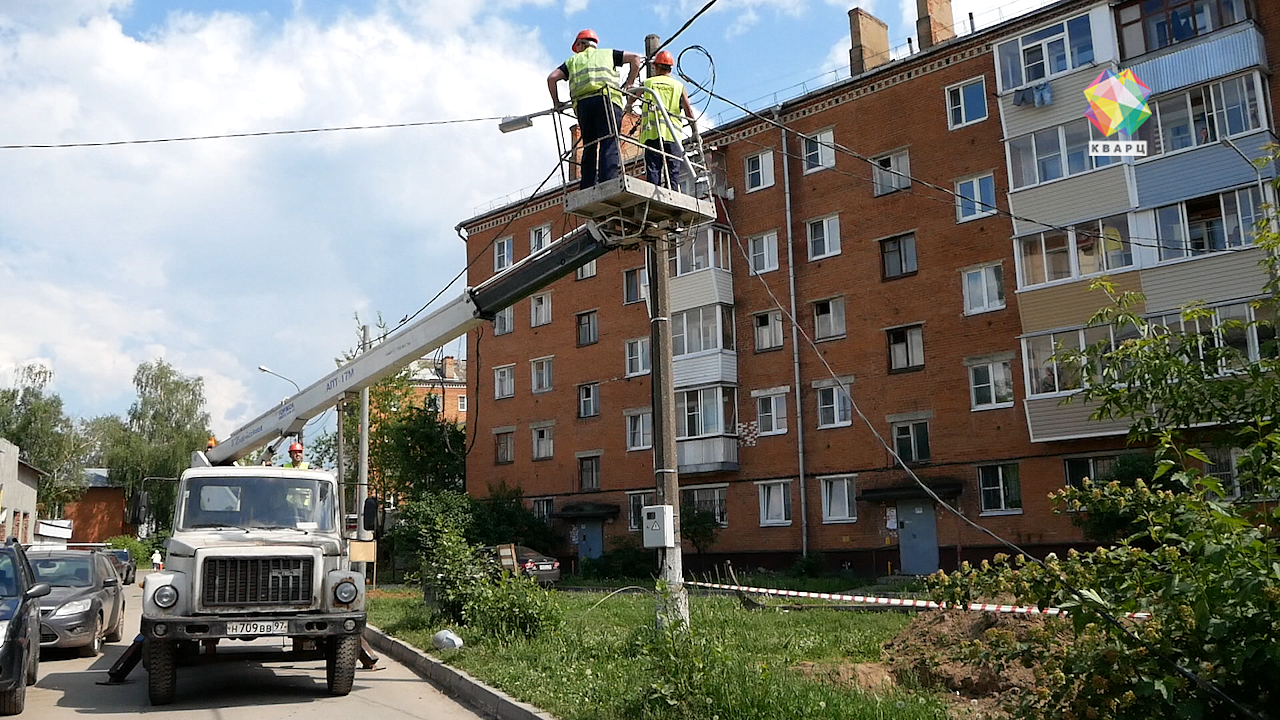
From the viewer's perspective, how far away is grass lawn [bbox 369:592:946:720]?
7160 millimetres

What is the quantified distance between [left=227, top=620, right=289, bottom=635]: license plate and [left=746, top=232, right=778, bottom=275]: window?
25645 mm

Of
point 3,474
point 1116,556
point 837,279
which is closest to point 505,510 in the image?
point 837,279

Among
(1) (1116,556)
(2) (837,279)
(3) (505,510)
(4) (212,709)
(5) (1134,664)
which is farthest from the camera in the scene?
(3) (505,510)

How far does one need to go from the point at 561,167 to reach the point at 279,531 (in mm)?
5290

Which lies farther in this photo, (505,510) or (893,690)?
(505,510)

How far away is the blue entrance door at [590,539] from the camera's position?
126 feet

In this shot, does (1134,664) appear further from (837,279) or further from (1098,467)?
(837,279)

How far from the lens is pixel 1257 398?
17.8 feet

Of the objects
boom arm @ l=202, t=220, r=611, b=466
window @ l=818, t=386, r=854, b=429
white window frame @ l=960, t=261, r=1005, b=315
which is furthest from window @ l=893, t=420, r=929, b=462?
boom arm @ l=202, t=220, r=611, b=466

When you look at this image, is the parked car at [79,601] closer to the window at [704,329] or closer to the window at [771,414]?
the window at [771,414]

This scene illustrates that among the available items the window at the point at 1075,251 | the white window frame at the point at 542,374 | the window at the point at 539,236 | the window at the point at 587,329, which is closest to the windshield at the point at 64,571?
the window at the point at 1075,251

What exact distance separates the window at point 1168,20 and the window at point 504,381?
86.5ft

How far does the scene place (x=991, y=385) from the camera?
28.2m

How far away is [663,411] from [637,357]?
89.2ft
